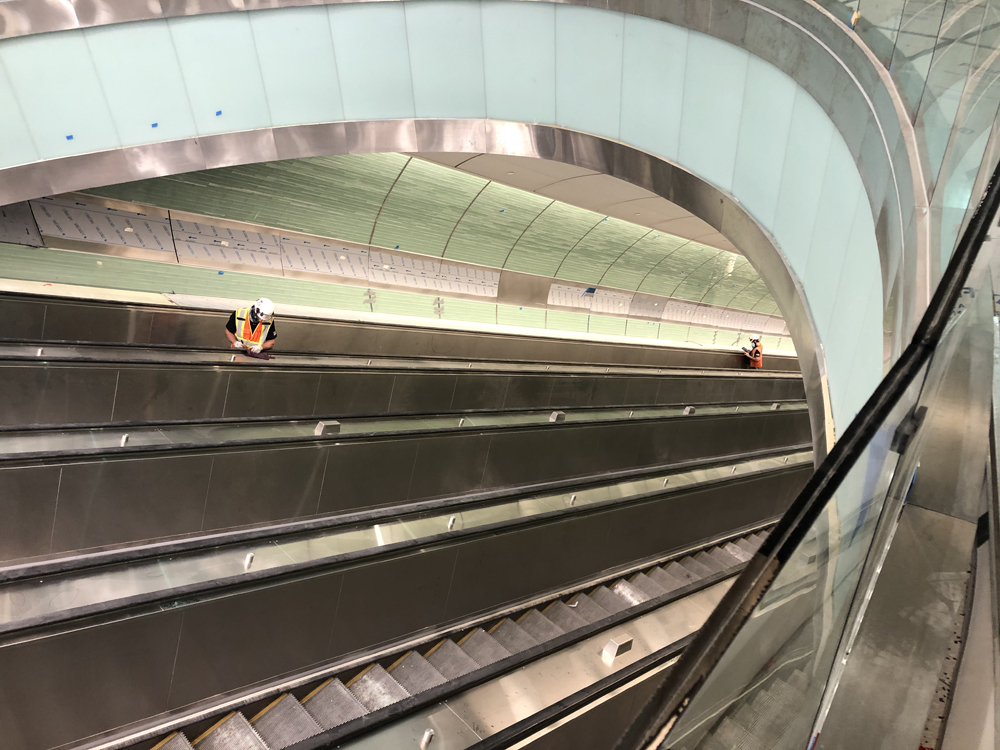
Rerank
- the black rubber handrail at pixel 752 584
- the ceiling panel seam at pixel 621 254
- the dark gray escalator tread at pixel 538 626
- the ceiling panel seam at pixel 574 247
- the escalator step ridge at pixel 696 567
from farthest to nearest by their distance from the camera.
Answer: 1. the ceiling panel seam at pixel 621 254
2. the ceiling panel seam at pixel 574 247
3. the escalator step ridge at pixel 696 567
4. the dark gray escalator tread at pixel 538 626
5. the black rubber handrail at pixel 752 584

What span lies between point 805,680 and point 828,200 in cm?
373

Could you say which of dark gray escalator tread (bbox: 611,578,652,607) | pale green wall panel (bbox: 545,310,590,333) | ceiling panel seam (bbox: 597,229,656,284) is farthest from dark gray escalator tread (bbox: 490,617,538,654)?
pale green wall panel (bbox: 545,310,590,333)

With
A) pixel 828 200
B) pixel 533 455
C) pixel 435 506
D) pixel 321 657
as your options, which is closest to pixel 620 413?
pixel 533 455

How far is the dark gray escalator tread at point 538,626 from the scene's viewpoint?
542cm

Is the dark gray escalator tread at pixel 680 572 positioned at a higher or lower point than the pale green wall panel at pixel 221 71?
lower

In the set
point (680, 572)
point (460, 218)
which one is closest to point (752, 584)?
point (680, 572)

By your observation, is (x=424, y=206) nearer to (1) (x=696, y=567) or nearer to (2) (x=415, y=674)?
(1) (x=696, y=567)

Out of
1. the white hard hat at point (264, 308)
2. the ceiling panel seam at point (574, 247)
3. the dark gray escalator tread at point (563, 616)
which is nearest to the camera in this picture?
the dark gray escalator tread at point (563, 616)

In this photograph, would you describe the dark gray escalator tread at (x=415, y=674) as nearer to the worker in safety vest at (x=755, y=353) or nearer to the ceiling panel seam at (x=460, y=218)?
the ceiling panel seam at (x=460, y=218)

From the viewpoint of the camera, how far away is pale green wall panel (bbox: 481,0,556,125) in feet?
21.8

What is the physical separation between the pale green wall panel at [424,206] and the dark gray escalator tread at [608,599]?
6.32 metres

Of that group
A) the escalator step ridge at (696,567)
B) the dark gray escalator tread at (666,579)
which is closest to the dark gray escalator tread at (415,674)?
the dark gray escalator tread at (666,579)

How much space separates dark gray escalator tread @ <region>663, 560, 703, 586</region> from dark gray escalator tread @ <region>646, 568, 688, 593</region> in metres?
0.04

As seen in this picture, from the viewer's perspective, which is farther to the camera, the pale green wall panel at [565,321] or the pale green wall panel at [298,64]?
the pale green wall panel at [565,321]
